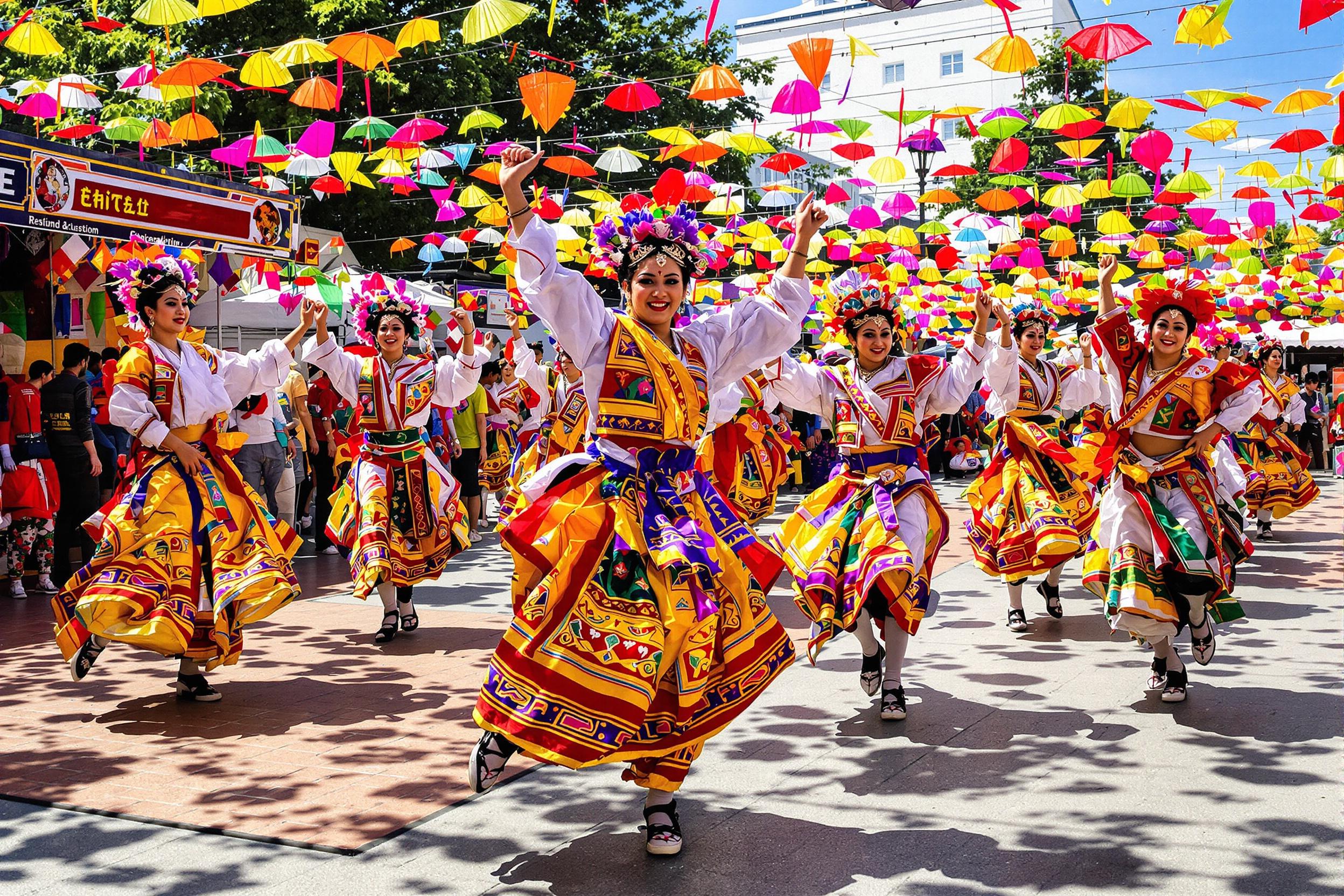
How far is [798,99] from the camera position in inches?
340

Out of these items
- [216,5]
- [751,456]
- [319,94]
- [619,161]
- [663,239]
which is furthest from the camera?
[619,161]

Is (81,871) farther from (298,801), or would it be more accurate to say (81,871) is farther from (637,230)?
(637,230)

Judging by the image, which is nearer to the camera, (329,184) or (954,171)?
(329,184)

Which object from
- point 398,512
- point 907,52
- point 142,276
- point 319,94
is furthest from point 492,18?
point 907,52

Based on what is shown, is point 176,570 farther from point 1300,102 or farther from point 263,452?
point 1300,102

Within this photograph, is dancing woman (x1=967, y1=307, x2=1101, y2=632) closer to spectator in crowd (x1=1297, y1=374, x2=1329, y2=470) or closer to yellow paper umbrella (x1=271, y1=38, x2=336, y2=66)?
yellow paper umbrella (x1=271, y1=38, x2=336, y2=66)

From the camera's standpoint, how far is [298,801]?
4.29m

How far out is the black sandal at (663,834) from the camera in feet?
12.2

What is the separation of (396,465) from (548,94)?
253cm

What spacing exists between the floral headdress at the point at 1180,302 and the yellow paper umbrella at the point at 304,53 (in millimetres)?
5114

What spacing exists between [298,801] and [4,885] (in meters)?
0.98

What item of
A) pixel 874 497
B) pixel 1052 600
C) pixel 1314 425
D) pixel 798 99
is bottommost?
pixel 1052 600

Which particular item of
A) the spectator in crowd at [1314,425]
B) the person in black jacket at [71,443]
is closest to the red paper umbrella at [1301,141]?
the person in black jacket at [71,443]

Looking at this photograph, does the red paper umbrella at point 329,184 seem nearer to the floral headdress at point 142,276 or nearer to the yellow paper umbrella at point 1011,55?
the floral headdress at point 142,276
